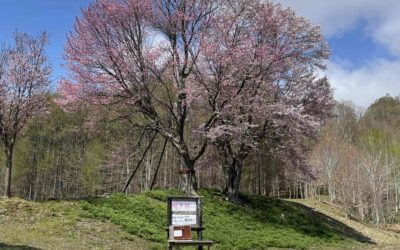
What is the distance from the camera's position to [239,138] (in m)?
20.1

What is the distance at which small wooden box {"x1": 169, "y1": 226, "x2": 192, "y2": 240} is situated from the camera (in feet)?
36.5

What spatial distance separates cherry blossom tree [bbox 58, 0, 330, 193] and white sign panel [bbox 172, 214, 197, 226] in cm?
812

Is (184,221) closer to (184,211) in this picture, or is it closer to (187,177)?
(184,211)

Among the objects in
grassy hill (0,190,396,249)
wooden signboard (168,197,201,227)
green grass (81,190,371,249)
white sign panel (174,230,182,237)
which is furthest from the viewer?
green grass (81,190,371,249)

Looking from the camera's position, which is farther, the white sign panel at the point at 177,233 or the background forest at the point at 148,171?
the background forest at the point at 148,171

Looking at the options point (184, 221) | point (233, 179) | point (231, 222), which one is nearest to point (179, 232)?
point (184, 221)

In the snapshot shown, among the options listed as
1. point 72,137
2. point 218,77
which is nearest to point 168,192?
point 218,77

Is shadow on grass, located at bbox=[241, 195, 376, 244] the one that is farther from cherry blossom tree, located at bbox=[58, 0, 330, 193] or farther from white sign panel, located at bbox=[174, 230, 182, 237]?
white sign panel, located at bbox=[174, 230, 182, 237]

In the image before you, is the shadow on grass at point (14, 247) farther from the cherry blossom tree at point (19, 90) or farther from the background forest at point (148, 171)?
the background forest at point (148, 171)

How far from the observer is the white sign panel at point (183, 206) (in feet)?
37.6

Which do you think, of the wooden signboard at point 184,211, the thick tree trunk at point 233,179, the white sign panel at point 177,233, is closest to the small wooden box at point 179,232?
the white sign panel at point 177,233

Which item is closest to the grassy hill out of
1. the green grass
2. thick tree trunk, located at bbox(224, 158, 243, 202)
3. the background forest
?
the green grass

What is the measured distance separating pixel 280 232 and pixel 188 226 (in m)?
8.68

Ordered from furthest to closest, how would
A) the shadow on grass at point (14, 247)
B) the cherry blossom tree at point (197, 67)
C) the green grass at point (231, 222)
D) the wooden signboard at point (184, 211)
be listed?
the cherry blossom tree at point (197, 67) → the green grass at point (231, 222) → the wooden signboard at point (184, 211) → the shadow on grass at point (14, 247)
